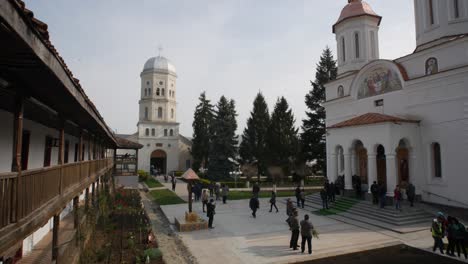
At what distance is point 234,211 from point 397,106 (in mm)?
11510

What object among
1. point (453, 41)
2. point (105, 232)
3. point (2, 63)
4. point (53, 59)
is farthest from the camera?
point (453, 41)

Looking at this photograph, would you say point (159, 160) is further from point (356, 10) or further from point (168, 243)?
point (168, 243)

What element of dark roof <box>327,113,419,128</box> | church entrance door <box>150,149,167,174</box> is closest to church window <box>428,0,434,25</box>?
dark roof <box>327,113,419,128</box>

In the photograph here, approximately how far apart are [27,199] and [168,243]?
8.25m

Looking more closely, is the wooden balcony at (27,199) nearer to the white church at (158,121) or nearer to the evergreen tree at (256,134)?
the evergreen tree at (256,134)

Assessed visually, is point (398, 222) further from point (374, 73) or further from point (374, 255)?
point (374, 73)

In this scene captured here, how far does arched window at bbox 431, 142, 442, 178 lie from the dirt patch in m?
13.6

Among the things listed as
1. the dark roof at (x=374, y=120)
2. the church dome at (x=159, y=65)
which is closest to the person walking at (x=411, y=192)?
the dark roof at (x=374, y=120)

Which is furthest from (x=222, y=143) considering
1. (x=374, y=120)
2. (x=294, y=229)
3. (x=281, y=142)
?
(x=294, y=229)

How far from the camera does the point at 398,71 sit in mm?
17562

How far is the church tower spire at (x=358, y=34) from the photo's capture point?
924 inches

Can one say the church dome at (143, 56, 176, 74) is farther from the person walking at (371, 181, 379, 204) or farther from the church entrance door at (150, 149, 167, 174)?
the person walking at (371, 181, 379, 204)

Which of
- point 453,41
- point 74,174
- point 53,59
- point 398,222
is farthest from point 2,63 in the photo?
point 453,41

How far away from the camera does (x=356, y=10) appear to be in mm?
23625
